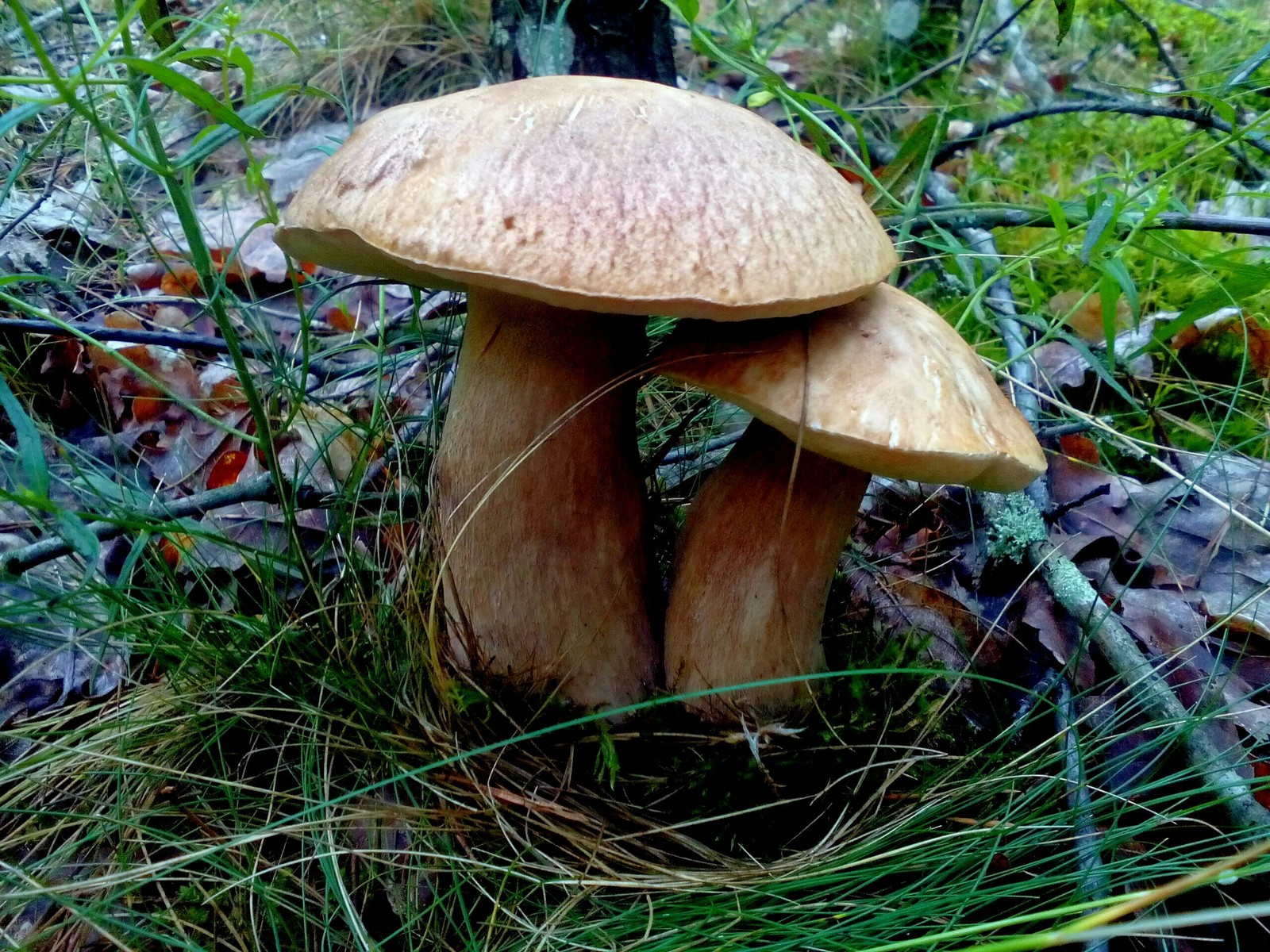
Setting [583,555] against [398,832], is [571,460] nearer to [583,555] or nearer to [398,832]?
[583,555]

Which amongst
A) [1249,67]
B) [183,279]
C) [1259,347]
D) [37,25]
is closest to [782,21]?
[1259,347]

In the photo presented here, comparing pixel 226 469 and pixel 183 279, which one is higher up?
pixel 183 279

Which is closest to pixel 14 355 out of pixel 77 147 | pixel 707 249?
pixel 77 147

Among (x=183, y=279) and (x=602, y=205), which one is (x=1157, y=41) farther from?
(x=183, y=279)

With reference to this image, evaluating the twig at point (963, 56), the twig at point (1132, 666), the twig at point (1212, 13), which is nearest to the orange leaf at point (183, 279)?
the twig at point (963, 56)

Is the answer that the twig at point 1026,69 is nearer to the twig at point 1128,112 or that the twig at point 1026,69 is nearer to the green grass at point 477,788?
the twig at point 1128,112

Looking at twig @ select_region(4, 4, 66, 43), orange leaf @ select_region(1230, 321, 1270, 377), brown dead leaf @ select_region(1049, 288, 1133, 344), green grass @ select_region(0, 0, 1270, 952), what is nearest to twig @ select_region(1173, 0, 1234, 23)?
brown dead leaf @ select_region(1049, 288, 1133, 344)
